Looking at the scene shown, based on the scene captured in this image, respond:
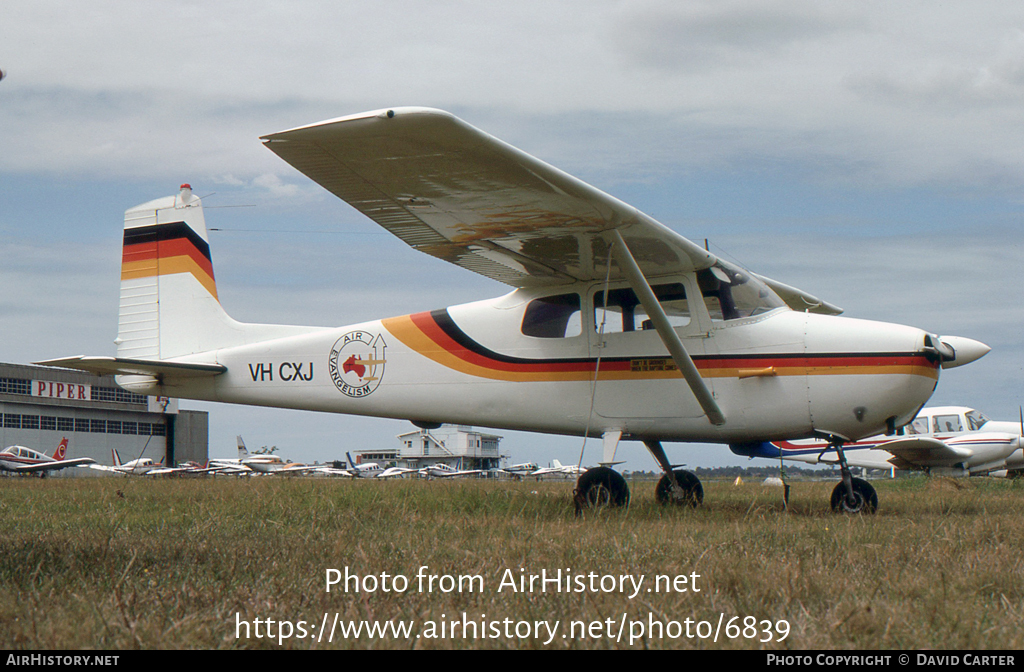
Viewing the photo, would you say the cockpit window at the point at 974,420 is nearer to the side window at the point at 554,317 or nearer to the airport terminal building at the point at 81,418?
the side window at the point at 554,317

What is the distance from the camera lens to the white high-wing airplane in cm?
1770

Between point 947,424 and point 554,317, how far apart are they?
16902 millimetres

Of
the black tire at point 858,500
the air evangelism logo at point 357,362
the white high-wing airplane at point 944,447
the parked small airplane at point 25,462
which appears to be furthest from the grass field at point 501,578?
the parked small airplane at point 25,462

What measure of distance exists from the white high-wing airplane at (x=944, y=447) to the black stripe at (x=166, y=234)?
1232 cm

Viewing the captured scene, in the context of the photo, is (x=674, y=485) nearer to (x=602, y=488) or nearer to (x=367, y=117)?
(x=602, y=488)

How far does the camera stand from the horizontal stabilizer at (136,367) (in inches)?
319

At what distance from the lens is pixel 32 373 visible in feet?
196

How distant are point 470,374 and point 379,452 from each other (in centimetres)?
11743

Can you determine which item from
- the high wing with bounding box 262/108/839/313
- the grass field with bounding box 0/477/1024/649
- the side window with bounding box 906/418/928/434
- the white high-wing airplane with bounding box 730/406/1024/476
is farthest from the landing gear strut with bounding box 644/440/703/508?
the side window with bounding box 906/418/928/434

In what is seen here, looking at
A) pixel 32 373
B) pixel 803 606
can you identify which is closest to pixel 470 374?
pixel 803 606

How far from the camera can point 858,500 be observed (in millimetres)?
7000

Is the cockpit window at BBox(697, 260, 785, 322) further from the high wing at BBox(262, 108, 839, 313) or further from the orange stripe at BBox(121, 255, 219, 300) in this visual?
the orange stripe at BBox(121, 255, 219, 300)

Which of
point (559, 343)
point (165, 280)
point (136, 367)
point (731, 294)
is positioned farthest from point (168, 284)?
point (731, 294)
